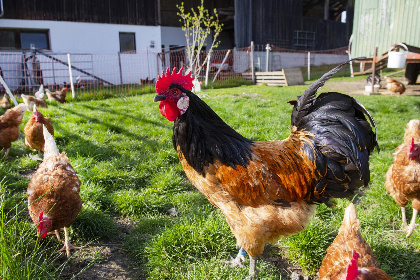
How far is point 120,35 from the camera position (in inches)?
683

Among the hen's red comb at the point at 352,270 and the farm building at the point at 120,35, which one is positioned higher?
the farm building at the point at 120,35

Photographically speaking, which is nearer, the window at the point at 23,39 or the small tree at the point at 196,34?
the small tree at the point at 196,34

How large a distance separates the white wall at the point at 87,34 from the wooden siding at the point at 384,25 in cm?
1144

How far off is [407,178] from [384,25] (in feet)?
40.0

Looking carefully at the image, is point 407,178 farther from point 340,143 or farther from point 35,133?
point 35,133

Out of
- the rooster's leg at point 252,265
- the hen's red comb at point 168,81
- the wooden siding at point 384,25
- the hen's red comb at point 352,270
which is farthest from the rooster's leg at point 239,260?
the wooden siding at point 384,25

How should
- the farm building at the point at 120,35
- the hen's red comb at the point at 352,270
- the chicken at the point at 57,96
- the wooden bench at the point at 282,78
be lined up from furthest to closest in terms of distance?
1. the farm building at the point at 120,35
2. the wooden bench at the point at 282,78
3. the chicken at the point at 57,96
4. the hen's red comb at the point at 352,270

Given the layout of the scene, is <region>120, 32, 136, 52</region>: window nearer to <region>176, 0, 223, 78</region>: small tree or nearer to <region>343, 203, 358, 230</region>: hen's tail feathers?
<region>176, 0, 223, 78</region>: small tree

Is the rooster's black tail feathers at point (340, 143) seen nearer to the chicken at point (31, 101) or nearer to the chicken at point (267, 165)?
the chicken at point (267, 165)

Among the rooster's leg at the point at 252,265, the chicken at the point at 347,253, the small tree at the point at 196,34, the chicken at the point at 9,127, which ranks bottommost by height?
the rooster's leg at the point at 252,265

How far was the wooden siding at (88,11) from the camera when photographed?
14.5 m

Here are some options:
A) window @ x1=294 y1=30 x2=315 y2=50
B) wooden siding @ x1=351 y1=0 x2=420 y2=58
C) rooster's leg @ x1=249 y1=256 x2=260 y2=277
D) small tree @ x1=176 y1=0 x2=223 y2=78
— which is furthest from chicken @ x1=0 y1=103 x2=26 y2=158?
window @ x1=294 y1=30 x2=315 y2=50

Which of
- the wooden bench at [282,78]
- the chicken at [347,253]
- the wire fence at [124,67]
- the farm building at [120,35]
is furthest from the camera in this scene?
the farm building at [120,35]

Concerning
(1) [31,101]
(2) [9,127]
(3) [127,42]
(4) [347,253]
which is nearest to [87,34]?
(3) [127,42]
